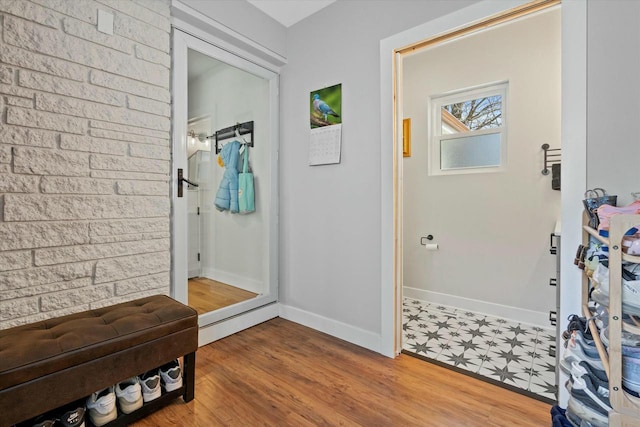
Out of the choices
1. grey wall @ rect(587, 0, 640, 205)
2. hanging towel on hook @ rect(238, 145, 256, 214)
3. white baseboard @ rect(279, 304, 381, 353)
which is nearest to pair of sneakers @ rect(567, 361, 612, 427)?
grey wall @ rect(587, 0, 640, 205)

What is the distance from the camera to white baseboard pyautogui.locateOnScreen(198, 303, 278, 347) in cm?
217

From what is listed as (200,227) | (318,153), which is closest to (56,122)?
(200,227)

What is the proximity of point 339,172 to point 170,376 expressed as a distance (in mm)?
1654

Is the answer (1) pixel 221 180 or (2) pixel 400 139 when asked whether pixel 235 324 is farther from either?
(2) pixel 400 139

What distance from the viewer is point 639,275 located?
94cm

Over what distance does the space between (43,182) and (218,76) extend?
1.36m

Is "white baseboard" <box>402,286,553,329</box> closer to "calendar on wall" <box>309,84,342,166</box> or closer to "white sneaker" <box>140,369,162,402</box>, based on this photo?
"calendar on wall" <box>309,84,342,166</box>

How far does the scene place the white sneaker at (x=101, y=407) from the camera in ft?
4.18

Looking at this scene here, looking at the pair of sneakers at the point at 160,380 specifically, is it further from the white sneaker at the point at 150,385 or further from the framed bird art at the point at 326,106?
the framed bird art at the point at 326,106

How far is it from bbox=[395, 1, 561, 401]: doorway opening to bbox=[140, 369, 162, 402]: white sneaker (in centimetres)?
147

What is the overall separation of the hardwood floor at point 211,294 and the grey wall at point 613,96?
7.69 feet

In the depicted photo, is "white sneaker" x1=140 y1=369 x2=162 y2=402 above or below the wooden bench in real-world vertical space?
below

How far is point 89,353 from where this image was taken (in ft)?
3.92

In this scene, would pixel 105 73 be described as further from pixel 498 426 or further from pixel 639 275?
pixel 498 426
